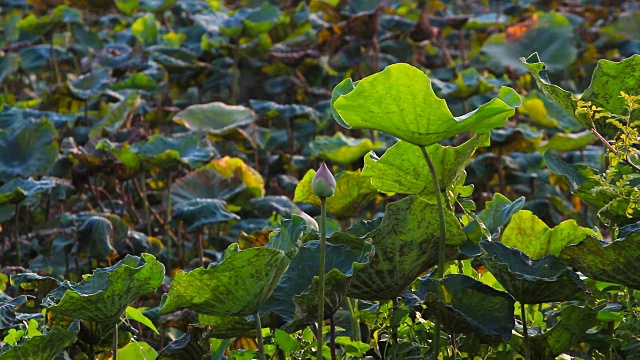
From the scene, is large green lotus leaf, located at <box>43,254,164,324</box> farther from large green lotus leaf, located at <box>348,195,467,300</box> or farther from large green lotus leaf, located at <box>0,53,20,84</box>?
large green lotus leaf, located at <box>0,53,20,84</box>

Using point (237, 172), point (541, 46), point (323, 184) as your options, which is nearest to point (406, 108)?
point (323, 184)

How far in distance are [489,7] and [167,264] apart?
12.3ft

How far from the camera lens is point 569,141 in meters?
3.02

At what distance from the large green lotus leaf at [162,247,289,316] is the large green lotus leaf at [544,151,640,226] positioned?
432 mm

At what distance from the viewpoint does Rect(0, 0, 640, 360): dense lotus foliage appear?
115 centimetres

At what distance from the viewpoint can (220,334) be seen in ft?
4.02

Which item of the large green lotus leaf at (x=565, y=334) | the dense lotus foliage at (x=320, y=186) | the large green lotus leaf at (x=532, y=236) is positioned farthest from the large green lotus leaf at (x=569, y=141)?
the large green lotus leaf at (x=565, y=334)

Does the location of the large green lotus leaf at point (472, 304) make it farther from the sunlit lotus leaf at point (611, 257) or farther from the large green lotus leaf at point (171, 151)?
the large green lotus leaf at point (171, 151)

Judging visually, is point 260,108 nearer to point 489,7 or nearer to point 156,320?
point 156,320

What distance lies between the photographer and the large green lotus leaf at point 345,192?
5.81 ft

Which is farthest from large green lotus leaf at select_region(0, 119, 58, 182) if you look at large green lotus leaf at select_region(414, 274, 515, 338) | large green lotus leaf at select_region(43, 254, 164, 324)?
large green lotus leaf at select_region(414, 274, 515, 338)

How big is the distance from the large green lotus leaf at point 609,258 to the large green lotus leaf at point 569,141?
1.83 metres

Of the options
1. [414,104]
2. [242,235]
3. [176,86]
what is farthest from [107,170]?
[414,104]

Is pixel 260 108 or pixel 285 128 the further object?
pixel 285 128
